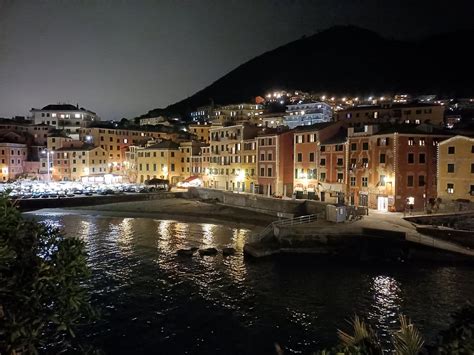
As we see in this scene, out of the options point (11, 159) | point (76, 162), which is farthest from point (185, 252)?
point (11, 159)

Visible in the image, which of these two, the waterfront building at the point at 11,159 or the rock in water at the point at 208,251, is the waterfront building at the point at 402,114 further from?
the waterfront building at the point at 11,159

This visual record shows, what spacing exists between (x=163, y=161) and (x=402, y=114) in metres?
56.4

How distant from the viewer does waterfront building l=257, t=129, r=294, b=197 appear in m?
67.3

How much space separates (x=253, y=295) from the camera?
2917 centimetres

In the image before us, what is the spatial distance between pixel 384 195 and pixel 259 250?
21261mm

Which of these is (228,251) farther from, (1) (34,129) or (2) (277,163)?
(1) (34,129)

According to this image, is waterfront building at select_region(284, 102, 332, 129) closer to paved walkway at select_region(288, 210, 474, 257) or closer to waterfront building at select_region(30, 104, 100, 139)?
paved walkway at select_region(288, 210, 474, 257)

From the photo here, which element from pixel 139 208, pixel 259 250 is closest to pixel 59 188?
pixel 139 208

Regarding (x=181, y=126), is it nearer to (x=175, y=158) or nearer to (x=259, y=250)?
(x=175, y=158)

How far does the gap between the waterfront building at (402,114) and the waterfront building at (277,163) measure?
18449mm

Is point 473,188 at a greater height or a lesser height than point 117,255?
greater

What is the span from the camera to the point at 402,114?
83.4m

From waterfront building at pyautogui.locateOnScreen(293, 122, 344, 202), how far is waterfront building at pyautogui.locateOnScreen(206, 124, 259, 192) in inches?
403

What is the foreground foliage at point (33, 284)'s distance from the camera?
7305mm
